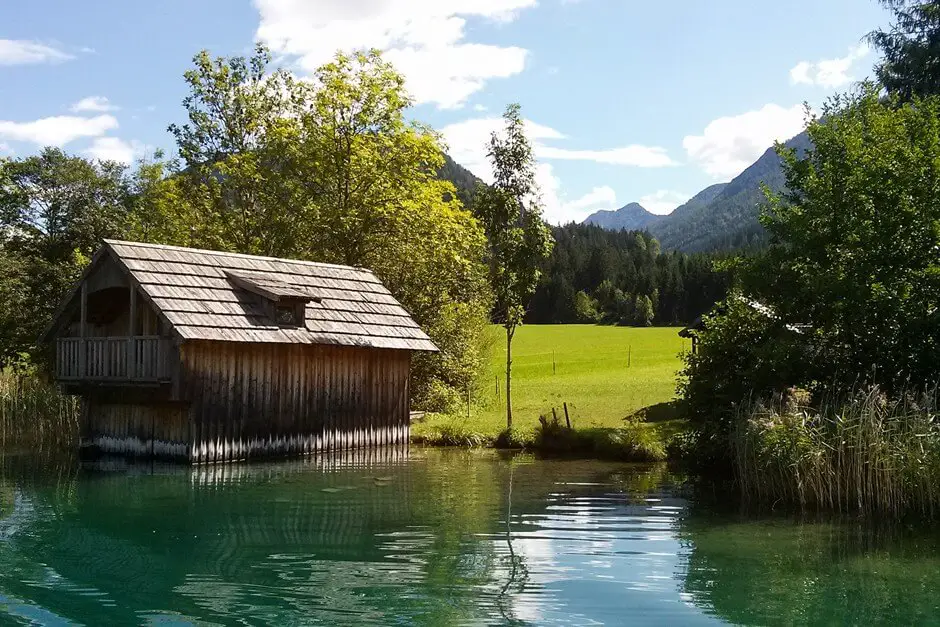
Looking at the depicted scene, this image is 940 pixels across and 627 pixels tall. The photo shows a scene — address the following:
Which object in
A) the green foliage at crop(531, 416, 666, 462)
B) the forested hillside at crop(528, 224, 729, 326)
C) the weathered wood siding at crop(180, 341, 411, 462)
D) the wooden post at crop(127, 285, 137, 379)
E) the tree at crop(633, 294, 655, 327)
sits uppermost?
the forested hillside at crop(528, 224, 729, 326)

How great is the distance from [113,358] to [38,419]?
4.75 metres

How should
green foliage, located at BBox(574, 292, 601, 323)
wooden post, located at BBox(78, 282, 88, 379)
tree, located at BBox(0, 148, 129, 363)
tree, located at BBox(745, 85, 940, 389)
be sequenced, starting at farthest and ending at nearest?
green foliage, located at BBox(574, 292, 601, 323) < tree, located at BBox(0, 148, 129, 363) < wooden post, located at BBox(78, 282, 88, 379) < tree, located at BBox(745, 85, 940, 389)

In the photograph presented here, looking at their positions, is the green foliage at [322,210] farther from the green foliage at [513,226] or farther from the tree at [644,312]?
the tree at [644,312]

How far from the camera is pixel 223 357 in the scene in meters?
21.7

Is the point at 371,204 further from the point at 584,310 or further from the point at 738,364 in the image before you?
the point at 584,310

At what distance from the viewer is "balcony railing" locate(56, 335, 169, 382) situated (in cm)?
2097

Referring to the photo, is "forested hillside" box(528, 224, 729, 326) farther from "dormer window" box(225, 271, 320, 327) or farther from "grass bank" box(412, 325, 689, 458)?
"dormer window" box(225, 271, 320, 327)

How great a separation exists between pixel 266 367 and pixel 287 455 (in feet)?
7.35

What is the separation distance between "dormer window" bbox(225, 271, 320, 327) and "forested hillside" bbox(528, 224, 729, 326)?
76887 mm

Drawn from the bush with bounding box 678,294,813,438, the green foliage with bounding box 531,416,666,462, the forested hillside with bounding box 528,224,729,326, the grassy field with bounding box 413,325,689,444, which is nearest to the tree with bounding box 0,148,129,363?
the grassy field with bounding box 413,325,689,444

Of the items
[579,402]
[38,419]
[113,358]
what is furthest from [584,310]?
[113,358]

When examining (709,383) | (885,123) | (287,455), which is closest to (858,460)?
(709,383)

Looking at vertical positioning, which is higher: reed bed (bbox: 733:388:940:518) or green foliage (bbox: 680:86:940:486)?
green foliage (bbox: 680:86:940:486)

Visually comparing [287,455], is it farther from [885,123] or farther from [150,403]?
[885,123]
